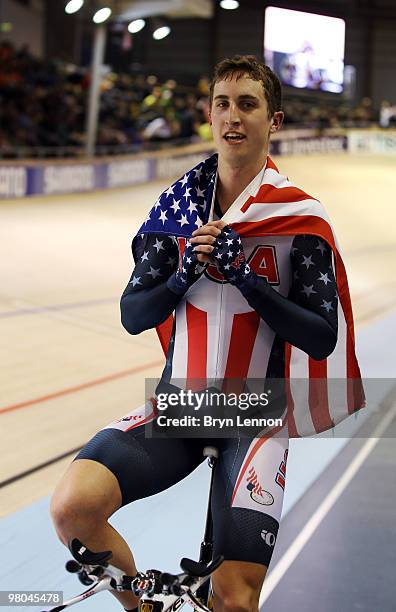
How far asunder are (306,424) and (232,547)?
476mm

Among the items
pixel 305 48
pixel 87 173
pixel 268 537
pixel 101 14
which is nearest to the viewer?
pixel 268 537

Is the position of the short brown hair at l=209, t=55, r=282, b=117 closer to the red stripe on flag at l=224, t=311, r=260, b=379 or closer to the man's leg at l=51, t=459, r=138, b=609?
the red stripe on flag at l=224, t=311, r=260, b=379

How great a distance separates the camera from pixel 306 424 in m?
2.22

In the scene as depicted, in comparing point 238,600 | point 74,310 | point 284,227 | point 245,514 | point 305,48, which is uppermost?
point 305,48

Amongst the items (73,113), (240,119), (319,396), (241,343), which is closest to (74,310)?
(319,396)

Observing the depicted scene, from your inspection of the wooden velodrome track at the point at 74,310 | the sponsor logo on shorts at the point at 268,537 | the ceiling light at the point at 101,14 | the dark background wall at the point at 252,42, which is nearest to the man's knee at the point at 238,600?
the sponsor logo on shorts at the point at 268,537

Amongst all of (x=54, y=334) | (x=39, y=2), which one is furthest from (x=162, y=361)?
(x=39, y=2)

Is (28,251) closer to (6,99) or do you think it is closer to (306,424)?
(6,99)

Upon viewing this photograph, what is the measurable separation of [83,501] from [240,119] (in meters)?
0.97

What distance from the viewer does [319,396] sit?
2.27 meters

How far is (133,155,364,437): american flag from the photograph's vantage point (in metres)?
2.03

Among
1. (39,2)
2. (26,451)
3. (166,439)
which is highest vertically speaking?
(39,2)

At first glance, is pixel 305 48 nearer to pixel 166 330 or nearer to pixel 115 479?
pixel 166 330

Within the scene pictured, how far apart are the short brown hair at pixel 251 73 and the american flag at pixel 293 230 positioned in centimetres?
17
